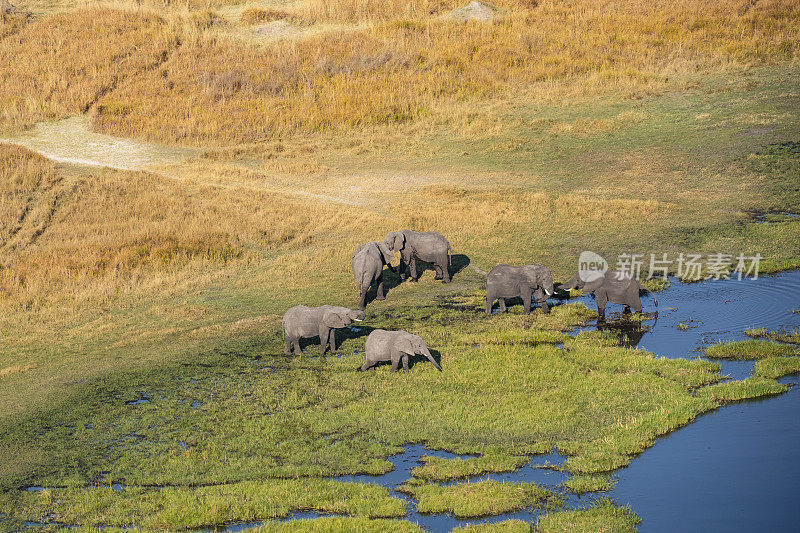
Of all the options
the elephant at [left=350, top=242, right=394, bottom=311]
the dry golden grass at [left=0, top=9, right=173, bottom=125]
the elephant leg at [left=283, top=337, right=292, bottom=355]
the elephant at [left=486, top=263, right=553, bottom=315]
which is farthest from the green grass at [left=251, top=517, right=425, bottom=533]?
the dry golden grass at [left=0, top=9, right=173, bottom=125]

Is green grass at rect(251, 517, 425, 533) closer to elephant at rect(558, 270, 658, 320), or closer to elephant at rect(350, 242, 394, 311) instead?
elephant at rect(558, 270, 658, 320)

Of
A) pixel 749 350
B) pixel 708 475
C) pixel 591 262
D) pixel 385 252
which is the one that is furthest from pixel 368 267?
pixel 708 475

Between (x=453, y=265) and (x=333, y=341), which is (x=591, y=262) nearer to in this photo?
(x=453, y=265)

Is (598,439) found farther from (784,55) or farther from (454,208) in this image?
(784,55)

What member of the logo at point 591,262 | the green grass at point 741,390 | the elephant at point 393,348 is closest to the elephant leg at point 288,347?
the elephant at point 393,348

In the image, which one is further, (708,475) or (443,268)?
(443,268)

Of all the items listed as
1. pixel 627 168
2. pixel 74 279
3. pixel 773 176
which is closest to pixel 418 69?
pixel 627 168

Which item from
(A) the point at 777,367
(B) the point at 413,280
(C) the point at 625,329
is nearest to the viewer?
(A) the point at 777,367
